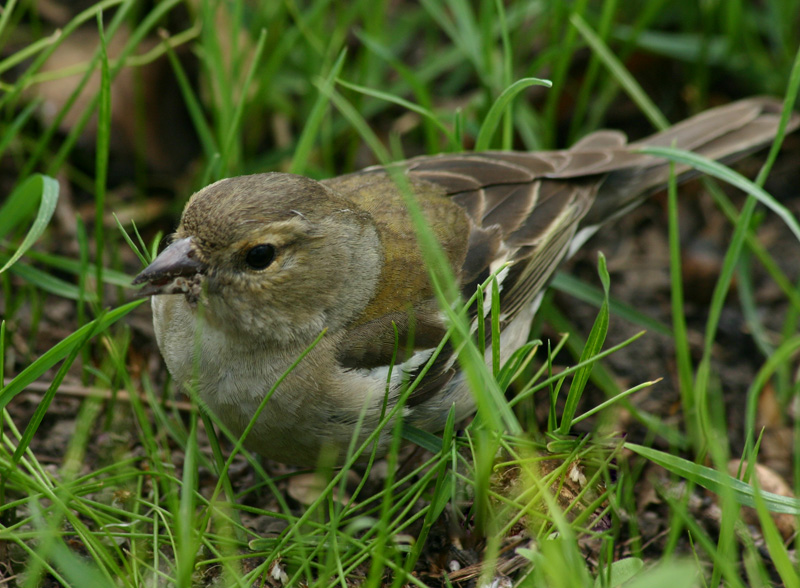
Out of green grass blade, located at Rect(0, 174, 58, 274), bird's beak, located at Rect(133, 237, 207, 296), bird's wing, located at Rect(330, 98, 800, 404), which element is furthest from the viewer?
bird's wing, located at Rect(330, 98, 800, 404)

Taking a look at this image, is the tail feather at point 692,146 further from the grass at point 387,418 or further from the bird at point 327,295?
the bird at point 327,295

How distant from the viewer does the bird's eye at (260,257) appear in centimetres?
328

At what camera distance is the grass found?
116 inches

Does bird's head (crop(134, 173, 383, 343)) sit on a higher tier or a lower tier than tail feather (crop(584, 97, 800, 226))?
higher

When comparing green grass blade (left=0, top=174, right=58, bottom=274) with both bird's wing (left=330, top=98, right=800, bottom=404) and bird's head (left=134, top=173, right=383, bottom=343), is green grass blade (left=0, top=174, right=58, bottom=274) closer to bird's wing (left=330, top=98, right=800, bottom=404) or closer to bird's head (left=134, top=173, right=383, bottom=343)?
bird's head (left=134, top=173, right=383, bottom=343)

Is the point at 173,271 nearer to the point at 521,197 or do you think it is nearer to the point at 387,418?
the point at 387,418

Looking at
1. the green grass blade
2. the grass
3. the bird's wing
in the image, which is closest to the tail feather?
the bird's wing

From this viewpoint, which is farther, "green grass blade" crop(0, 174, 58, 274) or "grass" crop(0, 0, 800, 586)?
"green grass blade" crop(0, 174, 58, 274)

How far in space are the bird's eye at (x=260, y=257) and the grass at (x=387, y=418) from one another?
0.45 metres

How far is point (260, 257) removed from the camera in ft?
10.8

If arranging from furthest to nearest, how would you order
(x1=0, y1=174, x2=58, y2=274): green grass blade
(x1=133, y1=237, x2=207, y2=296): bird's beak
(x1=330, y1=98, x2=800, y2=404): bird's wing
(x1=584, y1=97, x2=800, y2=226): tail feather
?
(x1=584, y1=97, x2=800, y2=226): tail feather
(x1=330, y1=98, x2=800, y2=404): bird's wing
(x1=0, y1=174, x2=58, y2=274): green grass blade
(x1=133, y1=237, x2=207, y2=296): bird's beak

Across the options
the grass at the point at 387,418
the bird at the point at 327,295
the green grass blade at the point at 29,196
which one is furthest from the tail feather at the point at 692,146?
the green grass blade at the point at 29,196

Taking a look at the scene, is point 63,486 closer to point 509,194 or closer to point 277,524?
point 277,524

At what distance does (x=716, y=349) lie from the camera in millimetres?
5133
